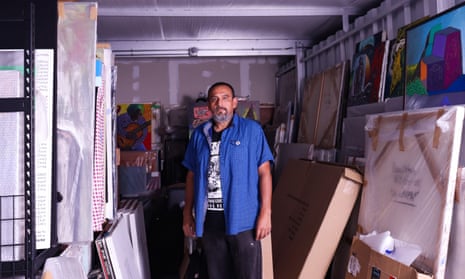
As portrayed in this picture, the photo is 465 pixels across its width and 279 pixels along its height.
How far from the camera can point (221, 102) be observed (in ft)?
7.22

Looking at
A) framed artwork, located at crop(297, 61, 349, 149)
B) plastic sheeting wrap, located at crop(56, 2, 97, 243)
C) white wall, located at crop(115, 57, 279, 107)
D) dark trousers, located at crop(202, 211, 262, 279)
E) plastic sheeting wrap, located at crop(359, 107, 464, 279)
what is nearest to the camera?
plastic sheeting wrap, located at crop(56, 2, 97, 243)

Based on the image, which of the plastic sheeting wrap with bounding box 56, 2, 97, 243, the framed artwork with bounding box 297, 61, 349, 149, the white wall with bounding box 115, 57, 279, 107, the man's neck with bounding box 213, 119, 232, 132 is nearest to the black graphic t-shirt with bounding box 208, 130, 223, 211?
the man's neck with bounding box 213, 119, 232, 132

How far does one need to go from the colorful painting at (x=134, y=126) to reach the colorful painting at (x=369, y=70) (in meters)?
3.01

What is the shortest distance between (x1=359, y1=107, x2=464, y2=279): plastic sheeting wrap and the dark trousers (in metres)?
0.73

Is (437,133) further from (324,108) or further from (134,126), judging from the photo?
(134,126)

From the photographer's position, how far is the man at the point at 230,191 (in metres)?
2.14

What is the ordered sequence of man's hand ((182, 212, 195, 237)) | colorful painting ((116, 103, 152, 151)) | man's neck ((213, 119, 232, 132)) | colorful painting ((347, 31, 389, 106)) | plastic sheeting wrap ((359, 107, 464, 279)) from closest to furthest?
plastic sheeting wrap ((359, 107, 464, 279)) < man's neck ((213, 119, 232, 132)) < man's hand ((182, 212, 195, 237)) < colorful painting ((347, 31, 389, 106)) < colorful painting ((116, 103, 152, 151))

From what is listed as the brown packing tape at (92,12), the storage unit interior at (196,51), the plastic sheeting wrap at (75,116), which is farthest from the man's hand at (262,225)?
the brown packing tape at (92,12)

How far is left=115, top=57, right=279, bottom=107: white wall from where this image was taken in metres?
5.61

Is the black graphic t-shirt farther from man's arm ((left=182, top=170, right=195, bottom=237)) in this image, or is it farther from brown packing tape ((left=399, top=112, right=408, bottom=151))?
brown packing tape ((left=399, top=112, right=408, bottom=151))

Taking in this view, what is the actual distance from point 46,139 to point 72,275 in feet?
1.92

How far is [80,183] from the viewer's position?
1.60m

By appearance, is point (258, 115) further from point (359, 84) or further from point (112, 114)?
point (112, 114)

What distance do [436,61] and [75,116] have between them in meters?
1.99
